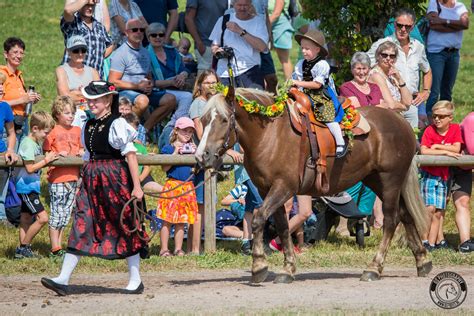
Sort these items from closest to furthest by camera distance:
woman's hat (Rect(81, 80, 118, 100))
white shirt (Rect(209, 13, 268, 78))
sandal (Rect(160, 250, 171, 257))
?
1. woman's hat (Rect(81, 80, 118, 100))
2. sandal (Rect(160, 250, 171, 257))
3. white shirt (Rect(209, 13, 268, 78))

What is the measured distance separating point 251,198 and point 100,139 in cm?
350

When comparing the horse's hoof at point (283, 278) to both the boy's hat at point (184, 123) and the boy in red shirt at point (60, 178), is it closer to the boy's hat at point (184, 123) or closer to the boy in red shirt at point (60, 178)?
the boy's hat at point (184, 123)

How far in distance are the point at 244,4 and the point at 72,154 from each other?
397cm

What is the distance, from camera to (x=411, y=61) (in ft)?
50.7

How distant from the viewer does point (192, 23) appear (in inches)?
699

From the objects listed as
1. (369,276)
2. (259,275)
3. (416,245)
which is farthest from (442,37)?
(259,275)

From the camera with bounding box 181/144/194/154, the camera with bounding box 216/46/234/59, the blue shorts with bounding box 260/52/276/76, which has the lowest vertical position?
the camera with bounding box 181/144/194/154

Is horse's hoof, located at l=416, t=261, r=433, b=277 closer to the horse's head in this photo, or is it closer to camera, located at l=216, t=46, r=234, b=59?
the horse's head

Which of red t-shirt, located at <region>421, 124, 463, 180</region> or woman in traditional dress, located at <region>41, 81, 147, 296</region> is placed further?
red t-shirt, located at <region>421, 124, 463, 180</region>

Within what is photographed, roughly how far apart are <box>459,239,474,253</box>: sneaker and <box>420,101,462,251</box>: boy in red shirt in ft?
1.15

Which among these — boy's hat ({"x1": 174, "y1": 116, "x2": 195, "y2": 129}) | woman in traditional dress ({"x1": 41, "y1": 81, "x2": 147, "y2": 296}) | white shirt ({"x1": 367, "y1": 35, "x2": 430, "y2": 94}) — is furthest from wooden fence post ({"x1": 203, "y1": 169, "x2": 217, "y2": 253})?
white shirt ({"x1": 367, "y1": 35, "x2": 430, "y2": 94})

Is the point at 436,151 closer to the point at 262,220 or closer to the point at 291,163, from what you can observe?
the point at 291,163

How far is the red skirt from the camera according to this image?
414 inches

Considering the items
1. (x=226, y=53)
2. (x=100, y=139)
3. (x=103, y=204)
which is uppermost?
(x=226, y=53)
